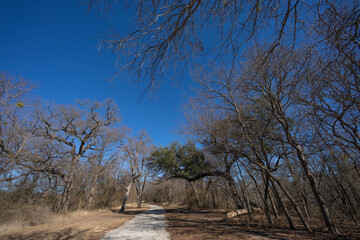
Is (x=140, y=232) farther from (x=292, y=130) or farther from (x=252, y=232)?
(x=292, y=130)

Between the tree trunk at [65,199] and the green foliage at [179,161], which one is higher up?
the green foliage at [179,161]

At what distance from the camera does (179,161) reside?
1490 centimetres

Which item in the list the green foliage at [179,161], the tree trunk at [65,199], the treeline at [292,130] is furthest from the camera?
the green foliage at [179,161]

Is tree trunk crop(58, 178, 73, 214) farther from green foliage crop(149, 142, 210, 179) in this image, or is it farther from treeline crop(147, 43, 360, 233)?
treeline crop(147, 43, 360, 233)

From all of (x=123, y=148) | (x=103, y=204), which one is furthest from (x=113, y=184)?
(x=123, y=148)

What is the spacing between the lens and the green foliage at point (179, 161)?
13.4 meters

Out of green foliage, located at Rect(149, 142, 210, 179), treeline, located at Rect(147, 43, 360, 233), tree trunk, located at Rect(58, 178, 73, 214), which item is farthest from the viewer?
green foliage, located at Rect(149, 142, 210, 179)

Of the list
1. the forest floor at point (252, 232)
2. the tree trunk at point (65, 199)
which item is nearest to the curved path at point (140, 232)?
the forest floor at point (252, 232)

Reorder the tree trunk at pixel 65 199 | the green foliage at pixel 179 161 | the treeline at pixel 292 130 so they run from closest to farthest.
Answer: the treeline at pixel 292 130, the tree trunk at pixel 65 199, the green foliage at pixel 179 161

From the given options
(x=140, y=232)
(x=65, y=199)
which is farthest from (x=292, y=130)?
(x=65, y=199)

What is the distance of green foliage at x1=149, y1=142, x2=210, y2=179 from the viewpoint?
527 inches

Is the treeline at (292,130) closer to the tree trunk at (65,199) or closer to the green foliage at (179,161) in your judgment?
the green foliage at (179,161)

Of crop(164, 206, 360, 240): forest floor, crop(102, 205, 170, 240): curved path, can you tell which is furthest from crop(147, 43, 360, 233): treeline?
crop(102, 205, 170, 240): curved path

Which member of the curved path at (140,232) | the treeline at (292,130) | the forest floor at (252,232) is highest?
the treeline at (292,130)
